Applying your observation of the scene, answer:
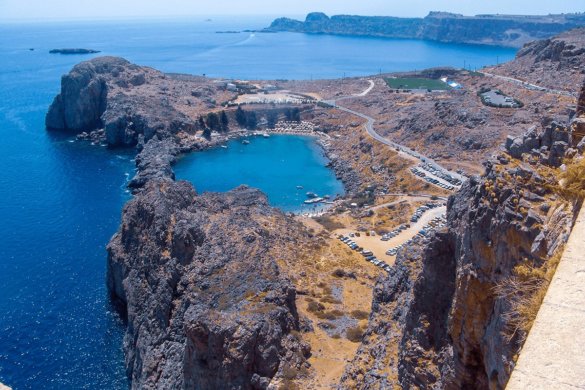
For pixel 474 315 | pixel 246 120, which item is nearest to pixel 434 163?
pixel 246 120

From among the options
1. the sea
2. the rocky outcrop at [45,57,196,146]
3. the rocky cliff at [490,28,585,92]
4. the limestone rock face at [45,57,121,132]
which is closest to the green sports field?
the rocky cliff at [490,28,585,92]

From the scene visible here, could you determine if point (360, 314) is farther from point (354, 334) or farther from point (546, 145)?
point (546, 145)

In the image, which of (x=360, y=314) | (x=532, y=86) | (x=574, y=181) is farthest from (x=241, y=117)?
(x=574, y=181)

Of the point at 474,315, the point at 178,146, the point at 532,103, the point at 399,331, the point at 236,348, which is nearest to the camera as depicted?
the point at 474,315

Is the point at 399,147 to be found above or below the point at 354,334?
above

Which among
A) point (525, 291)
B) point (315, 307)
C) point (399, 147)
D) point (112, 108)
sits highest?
point (525, 291)

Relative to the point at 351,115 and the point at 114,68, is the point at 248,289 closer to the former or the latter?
the point at 351,115
